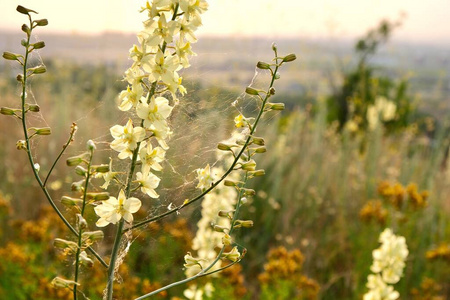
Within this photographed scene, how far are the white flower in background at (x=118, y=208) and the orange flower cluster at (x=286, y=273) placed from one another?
2206 mm

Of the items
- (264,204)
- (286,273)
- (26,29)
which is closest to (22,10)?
(26,29)

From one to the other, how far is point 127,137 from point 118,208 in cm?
16

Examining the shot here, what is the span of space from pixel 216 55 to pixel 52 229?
2652 mm

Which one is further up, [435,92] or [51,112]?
[435,92]

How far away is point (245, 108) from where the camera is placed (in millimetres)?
1506

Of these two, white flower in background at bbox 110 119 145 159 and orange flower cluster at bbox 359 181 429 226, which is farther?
orange flower cluster at bbox 359 181 429 226

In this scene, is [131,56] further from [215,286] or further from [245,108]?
[215,286]

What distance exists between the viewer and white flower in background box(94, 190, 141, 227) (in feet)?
3.82

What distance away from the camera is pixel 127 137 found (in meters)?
1.15

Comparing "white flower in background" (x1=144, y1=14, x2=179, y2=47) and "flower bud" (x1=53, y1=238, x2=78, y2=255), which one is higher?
"white flower in background" (x1=144, y1=14, x2=179, y2=47)

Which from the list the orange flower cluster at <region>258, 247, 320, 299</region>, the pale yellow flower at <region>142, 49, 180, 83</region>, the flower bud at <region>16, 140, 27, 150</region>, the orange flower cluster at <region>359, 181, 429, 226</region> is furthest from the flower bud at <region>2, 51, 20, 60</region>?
the orange flower cluster at <region>359, 181, 429, 226</region>

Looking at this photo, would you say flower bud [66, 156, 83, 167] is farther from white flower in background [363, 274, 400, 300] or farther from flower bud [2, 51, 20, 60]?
white flower in background [363, 274, 400, 300]

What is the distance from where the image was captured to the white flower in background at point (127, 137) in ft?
3.75

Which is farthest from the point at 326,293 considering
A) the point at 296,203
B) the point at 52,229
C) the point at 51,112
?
the point at 51,112
